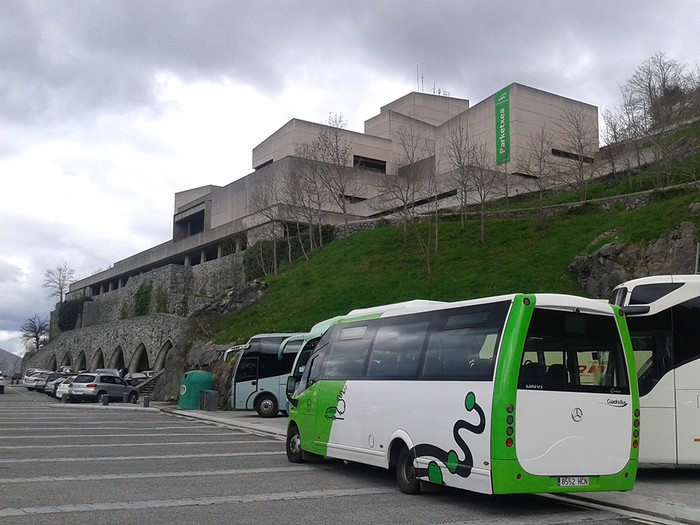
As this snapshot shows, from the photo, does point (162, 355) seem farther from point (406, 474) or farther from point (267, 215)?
point (406, 474)

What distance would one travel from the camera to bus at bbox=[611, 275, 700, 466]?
11398mm

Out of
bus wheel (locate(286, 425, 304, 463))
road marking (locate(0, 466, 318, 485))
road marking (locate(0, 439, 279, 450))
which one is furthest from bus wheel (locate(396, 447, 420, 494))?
road marking (locate(0, 439, 279, 450))

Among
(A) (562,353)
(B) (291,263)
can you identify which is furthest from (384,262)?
(A) (562,353)

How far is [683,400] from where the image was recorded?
37.8 feet

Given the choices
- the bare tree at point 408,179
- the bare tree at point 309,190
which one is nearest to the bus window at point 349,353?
the bare tree at point 408,179

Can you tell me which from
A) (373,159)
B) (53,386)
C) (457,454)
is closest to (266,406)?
(457,454)

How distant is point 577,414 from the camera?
8555 millimetres

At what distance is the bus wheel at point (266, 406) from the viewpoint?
1053 inches

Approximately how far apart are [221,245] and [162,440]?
170 ft

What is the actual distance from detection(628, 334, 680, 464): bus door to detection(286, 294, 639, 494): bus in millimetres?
2825

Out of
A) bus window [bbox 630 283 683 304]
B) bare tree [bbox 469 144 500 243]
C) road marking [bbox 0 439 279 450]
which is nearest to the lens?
bus window [bbox 630 283 683 304]

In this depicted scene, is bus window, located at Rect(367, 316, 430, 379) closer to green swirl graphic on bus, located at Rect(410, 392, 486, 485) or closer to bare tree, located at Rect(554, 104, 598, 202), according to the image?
green swirl graphic on bus, located at Rect(410, 392, 486, 485)

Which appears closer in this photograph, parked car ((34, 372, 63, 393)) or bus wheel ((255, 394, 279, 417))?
bus wheel ((255, 394, 279, 417))

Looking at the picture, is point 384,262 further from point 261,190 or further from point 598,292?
point 261,190
